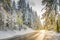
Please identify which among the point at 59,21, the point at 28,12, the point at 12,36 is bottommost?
the point at 12,36

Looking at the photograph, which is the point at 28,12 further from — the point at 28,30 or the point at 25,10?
the point at 28,30

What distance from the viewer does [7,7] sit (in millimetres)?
2406

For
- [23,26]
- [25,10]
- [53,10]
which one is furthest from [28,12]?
[53,10]

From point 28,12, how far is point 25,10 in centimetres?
6

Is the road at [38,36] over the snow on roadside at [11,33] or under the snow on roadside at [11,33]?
under

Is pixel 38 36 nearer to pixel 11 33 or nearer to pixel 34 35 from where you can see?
pixel 34 35

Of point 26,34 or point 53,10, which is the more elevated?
point 53,10

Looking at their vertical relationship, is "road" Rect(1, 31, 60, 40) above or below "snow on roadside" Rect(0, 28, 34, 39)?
below

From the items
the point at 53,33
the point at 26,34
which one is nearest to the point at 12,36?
the point at 26,34

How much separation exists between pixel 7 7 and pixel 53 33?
2.64ft

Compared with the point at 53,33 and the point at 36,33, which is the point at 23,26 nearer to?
the point at 36,33

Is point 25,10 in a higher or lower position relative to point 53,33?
higher

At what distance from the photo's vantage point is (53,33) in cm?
239

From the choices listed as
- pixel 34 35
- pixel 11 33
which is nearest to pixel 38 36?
pixel 34 35
